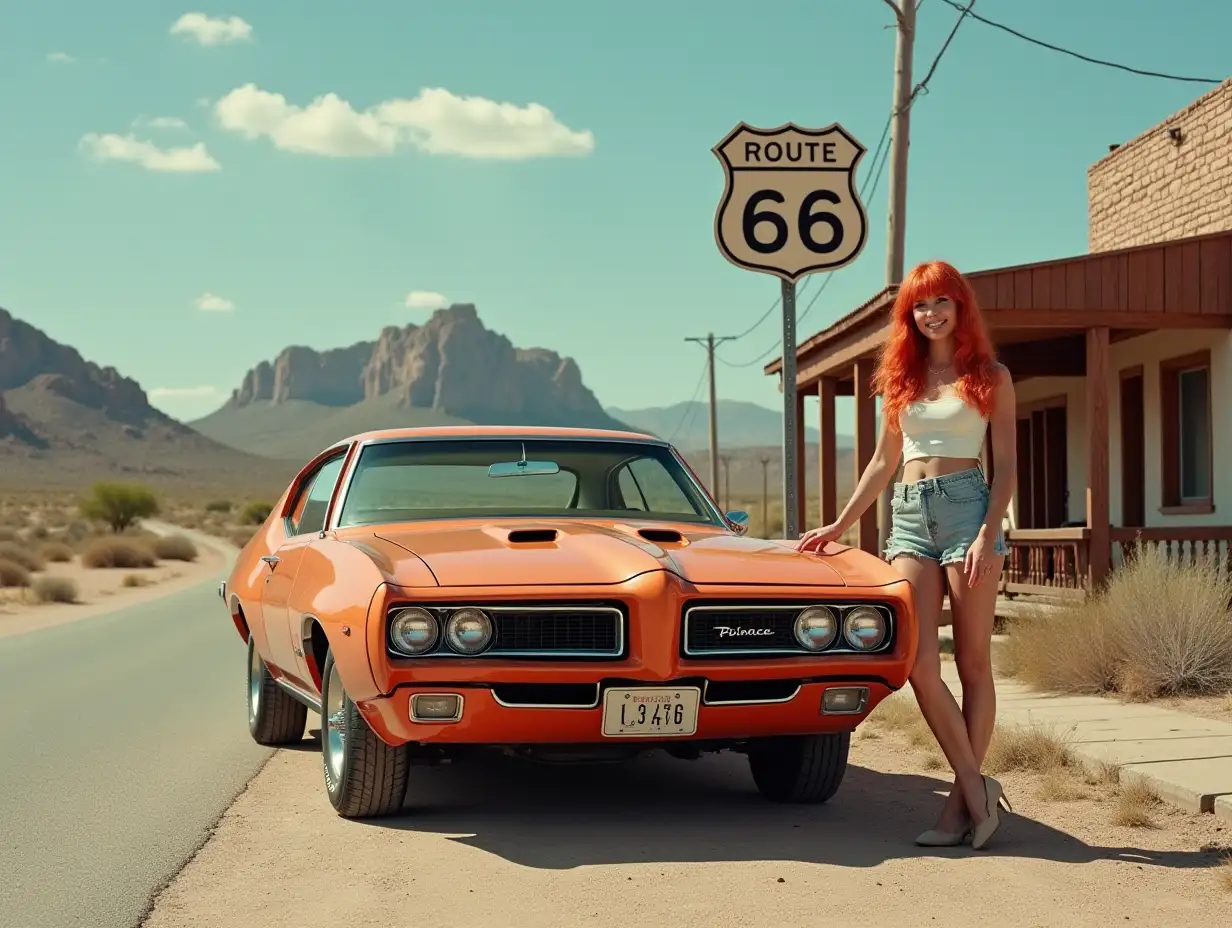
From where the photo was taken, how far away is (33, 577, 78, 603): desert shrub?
2533 cm

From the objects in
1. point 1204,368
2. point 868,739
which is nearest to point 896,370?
point 868,739

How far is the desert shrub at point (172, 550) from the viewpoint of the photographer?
40844mm

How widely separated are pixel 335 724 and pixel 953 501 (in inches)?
101

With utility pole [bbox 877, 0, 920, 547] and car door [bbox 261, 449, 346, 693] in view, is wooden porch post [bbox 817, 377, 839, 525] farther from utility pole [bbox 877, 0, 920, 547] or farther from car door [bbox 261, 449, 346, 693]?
car door [bbox 261, 449, 346, 693]

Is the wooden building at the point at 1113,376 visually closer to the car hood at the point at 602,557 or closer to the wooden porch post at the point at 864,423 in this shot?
the wooden porch post at the point at 864,423

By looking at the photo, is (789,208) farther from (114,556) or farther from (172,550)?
(172,550)

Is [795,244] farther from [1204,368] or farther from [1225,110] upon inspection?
[1225,110]

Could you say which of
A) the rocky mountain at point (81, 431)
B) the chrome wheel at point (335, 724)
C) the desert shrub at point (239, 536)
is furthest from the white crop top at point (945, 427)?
the rocky mountain at point (81, 431)

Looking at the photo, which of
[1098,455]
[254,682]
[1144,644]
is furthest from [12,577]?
[1144,644]

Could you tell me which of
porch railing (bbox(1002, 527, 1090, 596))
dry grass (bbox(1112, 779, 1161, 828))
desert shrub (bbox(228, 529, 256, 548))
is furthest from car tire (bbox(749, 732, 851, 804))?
desert shrub (bbox(228, 529, 256, 548))

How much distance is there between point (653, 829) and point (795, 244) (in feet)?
16.0

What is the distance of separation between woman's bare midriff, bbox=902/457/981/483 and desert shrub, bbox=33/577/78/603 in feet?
71.7

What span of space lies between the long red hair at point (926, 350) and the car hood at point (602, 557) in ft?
2.20

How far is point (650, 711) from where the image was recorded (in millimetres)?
5617
